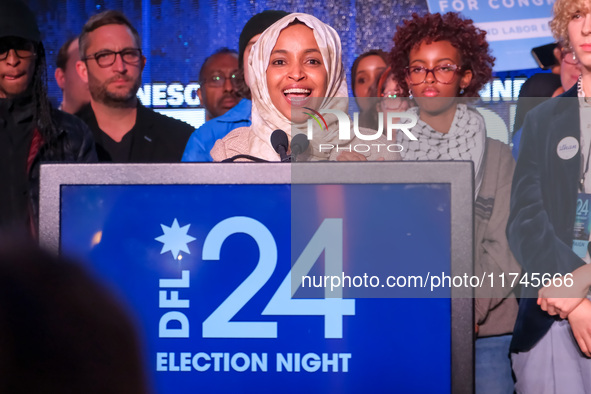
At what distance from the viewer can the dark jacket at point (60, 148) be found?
241 centimetres

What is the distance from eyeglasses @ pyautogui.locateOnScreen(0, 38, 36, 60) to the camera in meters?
2.56

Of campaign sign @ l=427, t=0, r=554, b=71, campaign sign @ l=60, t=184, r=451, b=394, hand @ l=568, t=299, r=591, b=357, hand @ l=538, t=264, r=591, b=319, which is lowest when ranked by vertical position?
hand @ l=568, t=299, r=591, b=357

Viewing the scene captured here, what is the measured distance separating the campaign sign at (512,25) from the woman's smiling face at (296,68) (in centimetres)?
202

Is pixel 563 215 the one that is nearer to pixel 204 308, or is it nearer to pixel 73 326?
pixel 204 308

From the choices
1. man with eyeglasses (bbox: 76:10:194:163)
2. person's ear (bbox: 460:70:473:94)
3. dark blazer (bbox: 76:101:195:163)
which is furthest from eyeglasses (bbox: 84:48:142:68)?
person's ear (bbox: 460:70:473:94)

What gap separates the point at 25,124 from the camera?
2559 mm

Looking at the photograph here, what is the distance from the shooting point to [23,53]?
2.57 metres

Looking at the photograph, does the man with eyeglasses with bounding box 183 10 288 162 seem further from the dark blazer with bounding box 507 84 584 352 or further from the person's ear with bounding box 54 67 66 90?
the person's ear with bounding box 54 67 66 90

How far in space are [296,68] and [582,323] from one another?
1080 mm

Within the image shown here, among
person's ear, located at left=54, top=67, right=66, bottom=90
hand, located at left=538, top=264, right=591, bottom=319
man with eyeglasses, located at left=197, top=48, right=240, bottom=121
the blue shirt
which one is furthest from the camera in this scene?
person's ear, located at left=54, top=67, right=66, bottom=90

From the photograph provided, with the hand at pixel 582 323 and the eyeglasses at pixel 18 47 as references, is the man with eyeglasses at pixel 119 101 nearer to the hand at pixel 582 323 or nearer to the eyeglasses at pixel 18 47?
the eyeglasses at pixel 18 47

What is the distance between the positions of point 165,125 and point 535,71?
78.4 inches

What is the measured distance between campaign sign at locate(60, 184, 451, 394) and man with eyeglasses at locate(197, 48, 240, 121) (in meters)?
2.46

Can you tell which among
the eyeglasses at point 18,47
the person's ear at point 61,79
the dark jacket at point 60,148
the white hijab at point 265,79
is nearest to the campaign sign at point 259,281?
the white hijab at point 265,79
